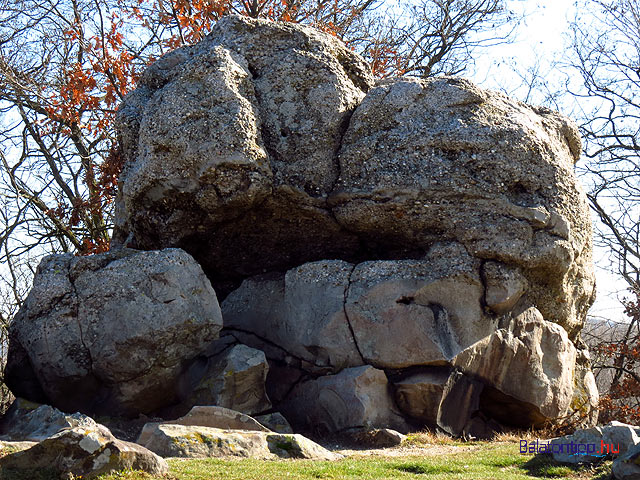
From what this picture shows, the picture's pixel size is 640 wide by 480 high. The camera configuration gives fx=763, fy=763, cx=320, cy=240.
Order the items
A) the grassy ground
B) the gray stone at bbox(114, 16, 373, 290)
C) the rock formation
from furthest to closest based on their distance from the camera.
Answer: the gray stone at bbox(114, 16, 373, 290) < the rock formation < the grassy ground

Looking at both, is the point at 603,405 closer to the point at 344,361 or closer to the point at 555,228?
the point at 555,228

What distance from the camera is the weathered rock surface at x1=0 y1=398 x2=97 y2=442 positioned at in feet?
32.1

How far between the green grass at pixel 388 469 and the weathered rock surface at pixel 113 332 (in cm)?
325

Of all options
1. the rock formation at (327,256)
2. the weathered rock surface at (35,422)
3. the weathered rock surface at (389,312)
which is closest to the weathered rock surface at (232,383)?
the rock formation at (327,256)

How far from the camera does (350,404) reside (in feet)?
37.8

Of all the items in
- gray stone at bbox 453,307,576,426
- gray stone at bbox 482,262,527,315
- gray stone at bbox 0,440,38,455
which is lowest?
gray stone at bbox 0,440,38,455

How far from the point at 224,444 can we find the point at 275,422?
2471 mm

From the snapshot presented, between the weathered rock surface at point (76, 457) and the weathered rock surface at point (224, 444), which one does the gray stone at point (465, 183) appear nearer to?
the weathered rock surface at point (224, 444)

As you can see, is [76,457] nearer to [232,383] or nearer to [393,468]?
[393,468]

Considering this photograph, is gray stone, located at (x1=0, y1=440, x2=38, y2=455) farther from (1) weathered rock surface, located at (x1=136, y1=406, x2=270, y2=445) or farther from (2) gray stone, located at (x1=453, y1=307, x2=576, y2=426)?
(2) gray stone, located at (x1=453, y1=307, x2=576, y2=426)

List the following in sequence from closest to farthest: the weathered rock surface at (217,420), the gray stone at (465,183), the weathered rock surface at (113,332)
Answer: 1. the weathered rock surface at (217,420)
2. the weathered rock surface at (113,332)
3. the gray stone at (465,183)

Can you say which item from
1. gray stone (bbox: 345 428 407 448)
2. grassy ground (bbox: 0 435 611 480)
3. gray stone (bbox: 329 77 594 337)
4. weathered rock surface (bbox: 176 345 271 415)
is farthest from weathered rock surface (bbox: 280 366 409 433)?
gray stone (bbox: 329 77 594 337)

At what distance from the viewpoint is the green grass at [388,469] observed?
7531mm

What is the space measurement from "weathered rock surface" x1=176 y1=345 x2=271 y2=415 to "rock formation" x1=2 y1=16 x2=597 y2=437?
3 centimetres
